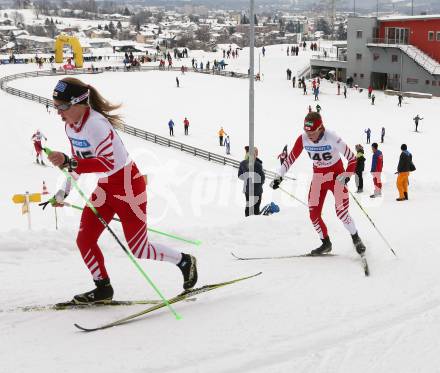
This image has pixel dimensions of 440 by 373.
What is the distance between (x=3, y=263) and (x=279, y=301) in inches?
136

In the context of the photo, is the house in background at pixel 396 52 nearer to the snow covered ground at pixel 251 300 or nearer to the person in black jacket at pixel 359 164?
the person in black jacket at pixel 359 164

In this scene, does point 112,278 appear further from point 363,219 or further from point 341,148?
point 363,219

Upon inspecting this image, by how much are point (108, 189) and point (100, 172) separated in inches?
9.1

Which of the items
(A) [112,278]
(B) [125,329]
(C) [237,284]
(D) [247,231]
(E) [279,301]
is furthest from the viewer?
(D) [247,231]

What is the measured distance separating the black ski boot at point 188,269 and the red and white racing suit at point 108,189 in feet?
0.38

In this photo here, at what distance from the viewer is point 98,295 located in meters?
5.05

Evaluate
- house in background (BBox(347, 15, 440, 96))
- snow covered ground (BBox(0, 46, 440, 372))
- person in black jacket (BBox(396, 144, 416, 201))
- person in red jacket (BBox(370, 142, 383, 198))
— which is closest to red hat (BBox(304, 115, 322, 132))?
snow covered ground (BBox(0, 46, 440, 372))

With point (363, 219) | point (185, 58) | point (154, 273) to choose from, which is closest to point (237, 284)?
point (154, 273)

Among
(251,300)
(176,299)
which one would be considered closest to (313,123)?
(251,300)

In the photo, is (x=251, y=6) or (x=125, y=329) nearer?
(x=125, y=329)

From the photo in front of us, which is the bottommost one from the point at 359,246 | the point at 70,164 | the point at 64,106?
the point at 359,246

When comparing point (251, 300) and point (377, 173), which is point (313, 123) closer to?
point (251, 300)

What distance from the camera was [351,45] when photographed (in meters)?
49.5

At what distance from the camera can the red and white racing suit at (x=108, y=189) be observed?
4527 millimetres
